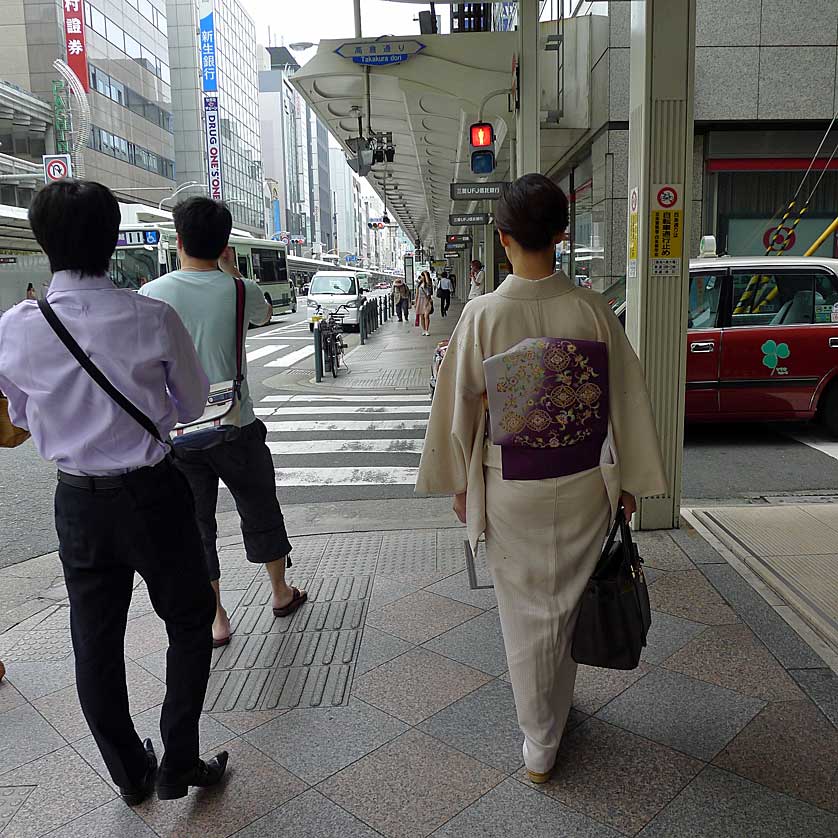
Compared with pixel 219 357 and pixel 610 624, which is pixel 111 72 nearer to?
pixel 219 357

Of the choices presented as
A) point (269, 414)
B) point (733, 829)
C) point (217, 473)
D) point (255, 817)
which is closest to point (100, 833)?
point (255, 817)

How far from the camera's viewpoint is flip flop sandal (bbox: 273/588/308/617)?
4160mm

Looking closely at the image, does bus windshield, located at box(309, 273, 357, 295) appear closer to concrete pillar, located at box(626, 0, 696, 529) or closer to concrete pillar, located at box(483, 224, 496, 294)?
concrete pillar, located at box(483, 224, 496, 294)

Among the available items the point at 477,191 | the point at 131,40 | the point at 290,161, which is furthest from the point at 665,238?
the point at 290,161

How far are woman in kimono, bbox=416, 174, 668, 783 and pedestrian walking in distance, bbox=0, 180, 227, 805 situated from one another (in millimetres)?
836

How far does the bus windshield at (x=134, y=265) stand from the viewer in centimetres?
2662

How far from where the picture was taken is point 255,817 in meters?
2.61

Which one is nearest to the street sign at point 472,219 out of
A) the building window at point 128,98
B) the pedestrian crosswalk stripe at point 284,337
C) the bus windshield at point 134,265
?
the pedestrian crosswalk stripe at point 284,337

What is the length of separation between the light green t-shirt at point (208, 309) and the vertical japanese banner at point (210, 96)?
177 feet

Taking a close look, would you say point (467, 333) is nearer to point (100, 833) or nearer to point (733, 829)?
point (733, 829)

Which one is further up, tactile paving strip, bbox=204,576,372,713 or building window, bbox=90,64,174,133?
building window, bbox=90,64,174,133

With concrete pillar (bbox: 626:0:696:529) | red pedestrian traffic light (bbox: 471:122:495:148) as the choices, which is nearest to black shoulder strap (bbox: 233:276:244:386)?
concrete pillar (bbox: 626:0:696:529)

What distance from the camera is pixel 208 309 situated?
3.47 meters

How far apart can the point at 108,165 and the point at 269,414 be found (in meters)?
47.7
